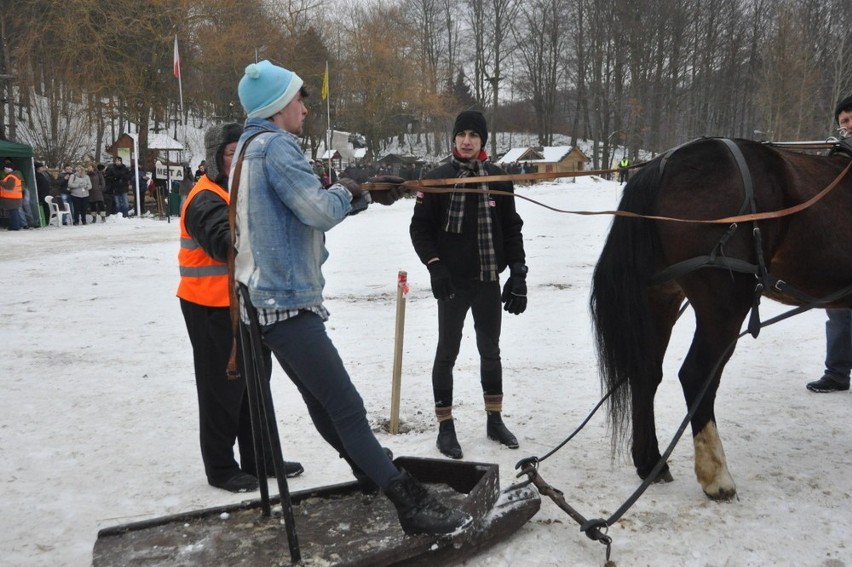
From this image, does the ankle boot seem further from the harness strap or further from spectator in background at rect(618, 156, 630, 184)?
spectator in background at rect(618, 156, 630, 184)

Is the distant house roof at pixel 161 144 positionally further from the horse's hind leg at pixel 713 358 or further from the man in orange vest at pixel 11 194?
the horse's hind leg at pixel 713 358

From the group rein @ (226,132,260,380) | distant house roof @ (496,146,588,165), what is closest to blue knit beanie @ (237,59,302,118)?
rein @ (226,132,260,380)

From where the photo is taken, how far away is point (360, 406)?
8.54 ft

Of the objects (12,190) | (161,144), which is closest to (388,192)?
(12,190)

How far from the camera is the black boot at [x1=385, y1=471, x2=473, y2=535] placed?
2602 millimetres

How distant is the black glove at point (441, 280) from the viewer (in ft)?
12.0

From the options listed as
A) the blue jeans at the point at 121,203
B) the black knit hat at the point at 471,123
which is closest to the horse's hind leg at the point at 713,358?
the black knit hat at the point at 471,123

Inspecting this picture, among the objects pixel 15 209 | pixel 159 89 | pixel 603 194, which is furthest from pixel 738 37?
pixel 15 209

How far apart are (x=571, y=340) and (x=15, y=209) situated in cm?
1611

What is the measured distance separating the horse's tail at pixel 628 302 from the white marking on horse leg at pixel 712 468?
14.4 inches

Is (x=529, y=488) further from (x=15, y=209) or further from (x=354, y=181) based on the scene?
(x=15, y=209)

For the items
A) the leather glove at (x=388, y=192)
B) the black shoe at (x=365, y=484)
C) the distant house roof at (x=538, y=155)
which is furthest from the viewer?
the distant house roof at (x=538, y=155)

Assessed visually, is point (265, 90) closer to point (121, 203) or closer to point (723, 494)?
point (723, 494)

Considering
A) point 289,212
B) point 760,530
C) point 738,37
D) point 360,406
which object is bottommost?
point 760,530
